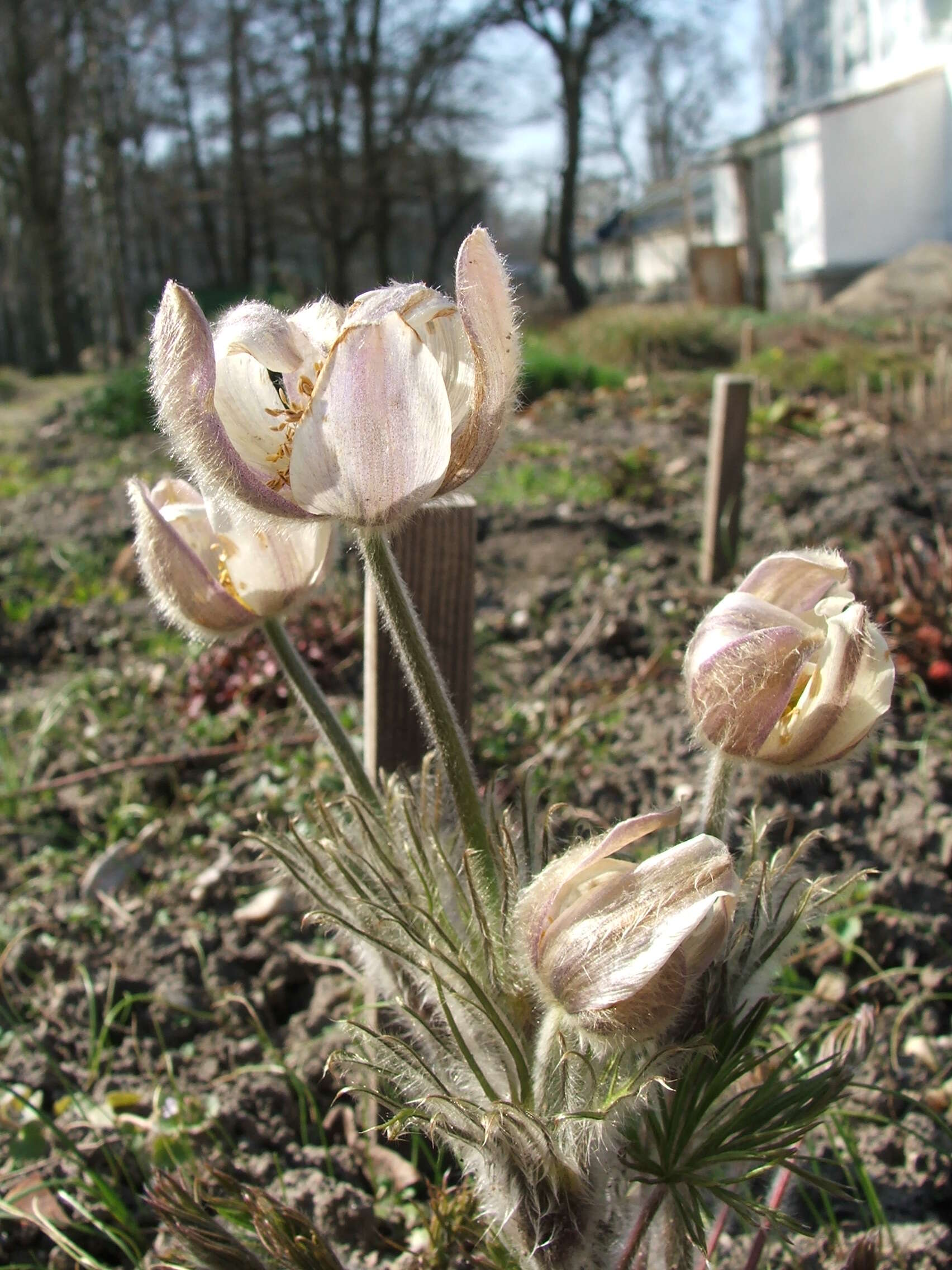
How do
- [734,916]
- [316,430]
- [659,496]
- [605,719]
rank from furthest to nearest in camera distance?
[659,496]
[605,719]
[734,916]
[316,430]

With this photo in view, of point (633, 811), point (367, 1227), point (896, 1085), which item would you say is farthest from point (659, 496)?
point (367, 1227)

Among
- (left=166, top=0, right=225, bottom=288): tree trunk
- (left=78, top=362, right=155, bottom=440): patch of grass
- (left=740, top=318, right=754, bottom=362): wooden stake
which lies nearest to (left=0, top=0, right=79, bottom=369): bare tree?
(left=166, top=0, right=225, bottom=288): tree trunk

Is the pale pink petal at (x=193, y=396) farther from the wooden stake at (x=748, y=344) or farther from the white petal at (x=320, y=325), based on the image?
the wooden stake at (x=748, y=344)

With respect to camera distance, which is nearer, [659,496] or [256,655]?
[256,655]

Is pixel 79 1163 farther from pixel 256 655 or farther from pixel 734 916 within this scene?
pixel 256 655

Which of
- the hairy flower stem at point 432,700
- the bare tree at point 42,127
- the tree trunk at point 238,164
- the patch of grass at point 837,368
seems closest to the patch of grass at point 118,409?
the patch of grass at point 837,368

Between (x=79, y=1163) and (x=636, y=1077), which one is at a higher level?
(x=636, y=1077)

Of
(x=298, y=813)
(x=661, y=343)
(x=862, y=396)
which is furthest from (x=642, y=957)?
(x=661, y=343)

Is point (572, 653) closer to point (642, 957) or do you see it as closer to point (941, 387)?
point (642, 957)
